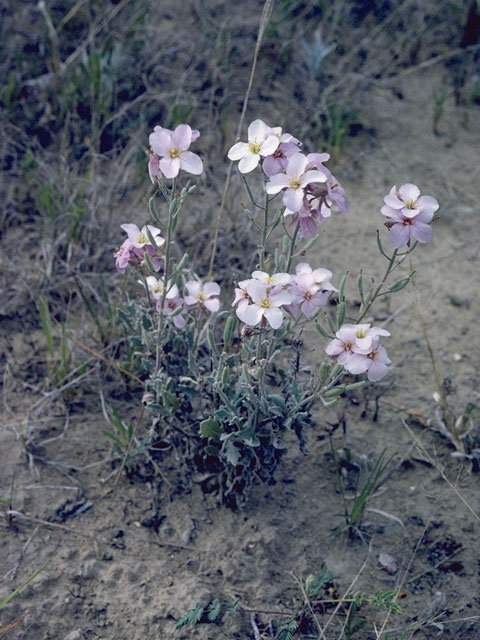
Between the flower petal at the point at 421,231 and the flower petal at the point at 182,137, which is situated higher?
the flower petal at the point at 182,137

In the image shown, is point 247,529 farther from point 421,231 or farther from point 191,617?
point 421,231

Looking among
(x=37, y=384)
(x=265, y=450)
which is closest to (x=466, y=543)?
(x=265, y=450)

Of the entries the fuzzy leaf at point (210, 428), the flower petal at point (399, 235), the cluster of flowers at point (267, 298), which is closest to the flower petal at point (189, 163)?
the cluster of flowers at point (267, 298)

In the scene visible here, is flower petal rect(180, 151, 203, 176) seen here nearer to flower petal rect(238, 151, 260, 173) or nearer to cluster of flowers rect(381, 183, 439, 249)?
flower petal rect(238, 151, 260, 173)

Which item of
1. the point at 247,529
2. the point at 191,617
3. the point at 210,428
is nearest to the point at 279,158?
the point at 210,428

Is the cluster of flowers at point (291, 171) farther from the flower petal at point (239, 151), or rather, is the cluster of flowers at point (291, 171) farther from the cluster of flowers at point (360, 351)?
the cluster of flowers at point (360, 351)

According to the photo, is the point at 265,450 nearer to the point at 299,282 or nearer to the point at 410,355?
the point at 299,282
